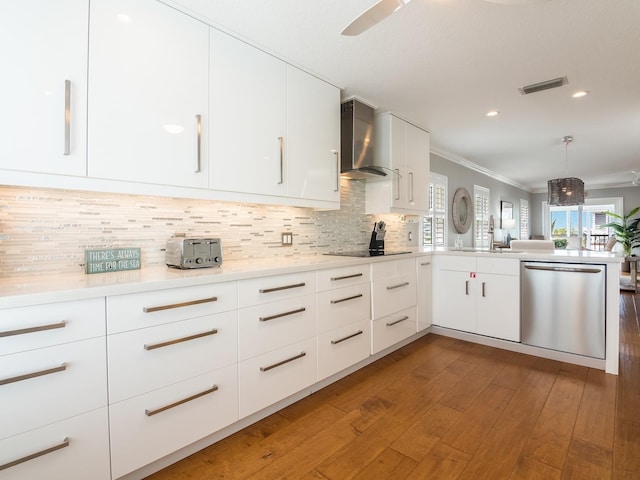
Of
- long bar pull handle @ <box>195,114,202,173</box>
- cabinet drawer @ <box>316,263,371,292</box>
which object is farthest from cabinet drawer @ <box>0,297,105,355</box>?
cabinet drawer @ <box>316,263,371,292</box>

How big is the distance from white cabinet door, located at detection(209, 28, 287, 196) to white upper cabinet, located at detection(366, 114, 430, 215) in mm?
1322

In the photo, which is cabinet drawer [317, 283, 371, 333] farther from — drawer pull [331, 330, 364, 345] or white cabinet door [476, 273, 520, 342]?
white cabinet door [476, 273, 520, 342]

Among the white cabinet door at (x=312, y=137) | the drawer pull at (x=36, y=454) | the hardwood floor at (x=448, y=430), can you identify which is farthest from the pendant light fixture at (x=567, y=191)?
the drawer pull at (x=36, y=454)

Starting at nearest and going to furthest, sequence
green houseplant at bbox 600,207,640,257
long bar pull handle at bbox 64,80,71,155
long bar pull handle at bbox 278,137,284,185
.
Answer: long bar pull handle at bbox 64,80,71,155, long bar pull handle at bbox 278,137,284,185, green houseplant at bbox 600,207,640,257

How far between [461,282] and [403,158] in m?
1.39

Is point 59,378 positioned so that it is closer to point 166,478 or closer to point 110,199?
point 166,478

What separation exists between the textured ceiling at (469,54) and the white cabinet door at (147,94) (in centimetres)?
19

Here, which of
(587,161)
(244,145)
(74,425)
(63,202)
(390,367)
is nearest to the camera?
(74,425)

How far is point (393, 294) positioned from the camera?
266 centimetres

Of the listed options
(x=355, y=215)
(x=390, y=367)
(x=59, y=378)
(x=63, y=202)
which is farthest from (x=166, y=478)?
(x=355, y=215)

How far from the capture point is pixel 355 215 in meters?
3.25

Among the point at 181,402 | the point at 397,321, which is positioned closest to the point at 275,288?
the point at 181,402

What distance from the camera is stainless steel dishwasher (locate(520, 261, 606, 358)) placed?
2445 millimetres

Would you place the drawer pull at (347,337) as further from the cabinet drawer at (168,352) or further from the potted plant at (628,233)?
the potted plant at (628,233)
